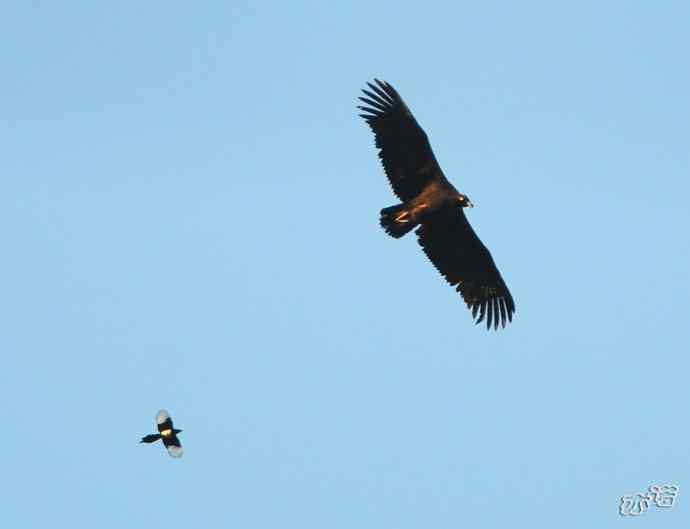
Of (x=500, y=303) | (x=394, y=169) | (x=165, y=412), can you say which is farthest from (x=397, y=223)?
(x=165, y=412)

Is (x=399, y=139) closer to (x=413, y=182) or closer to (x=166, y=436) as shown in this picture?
(x=413, y=182)

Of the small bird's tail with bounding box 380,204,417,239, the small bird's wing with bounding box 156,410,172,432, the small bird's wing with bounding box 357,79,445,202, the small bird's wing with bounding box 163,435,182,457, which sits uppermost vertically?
the small bird's wing with bounding box 357,79,445,202

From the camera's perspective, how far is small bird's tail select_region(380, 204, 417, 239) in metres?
27.6

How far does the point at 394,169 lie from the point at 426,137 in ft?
2.89

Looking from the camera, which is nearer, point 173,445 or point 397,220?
point 397,220

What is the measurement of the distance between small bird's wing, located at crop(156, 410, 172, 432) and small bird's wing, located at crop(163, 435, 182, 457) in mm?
188

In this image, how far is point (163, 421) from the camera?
28.4 metres

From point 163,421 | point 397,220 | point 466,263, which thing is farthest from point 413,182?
point 163,421

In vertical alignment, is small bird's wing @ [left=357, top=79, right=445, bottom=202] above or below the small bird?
above

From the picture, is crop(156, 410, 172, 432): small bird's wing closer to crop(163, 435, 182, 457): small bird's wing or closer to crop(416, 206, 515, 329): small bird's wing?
crop(163, 435, 182, 457): small bird's wing

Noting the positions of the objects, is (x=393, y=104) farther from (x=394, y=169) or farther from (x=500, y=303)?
(x=500, y=303)

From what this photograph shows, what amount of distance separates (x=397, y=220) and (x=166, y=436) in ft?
19.5

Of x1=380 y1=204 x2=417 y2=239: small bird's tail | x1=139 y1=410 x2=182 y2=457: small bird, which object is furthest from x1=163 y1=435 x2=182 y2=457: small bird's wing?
x1=380 y1=204 x2=417 y2=239: small bird's tail

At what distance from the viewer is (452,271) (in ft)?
97.5
